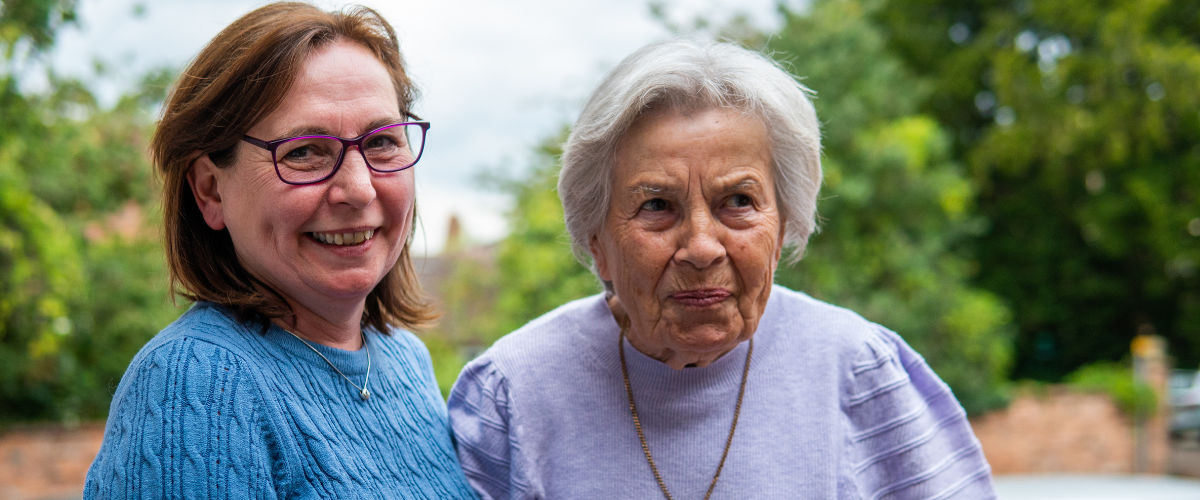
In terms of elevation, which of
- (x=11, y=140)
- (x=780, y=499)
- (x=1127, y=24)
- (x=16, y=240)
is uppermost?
(x=1127, y=24)

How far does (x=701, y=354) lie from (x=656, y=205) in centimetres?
33

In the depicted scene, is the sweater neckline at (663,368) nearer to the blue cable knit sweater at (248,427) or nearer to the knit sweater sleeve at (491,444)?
the knit sweater sleeve at (491,444)

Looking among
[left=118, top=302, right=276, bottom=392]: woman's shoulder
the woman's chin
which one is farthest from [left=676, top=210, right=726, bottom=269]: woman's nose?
[left=118, top=302, right=276, bottom=392]: woman's shoulder

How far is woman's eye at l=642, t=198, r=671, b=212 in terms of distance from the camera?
6.01 ft

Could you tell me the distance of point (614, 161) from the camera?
6.14 ft

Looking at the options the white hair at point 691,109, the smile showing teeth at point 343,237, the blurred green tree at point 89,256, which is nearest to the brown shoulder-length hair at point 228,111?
the smile showing teeth at point 343,237

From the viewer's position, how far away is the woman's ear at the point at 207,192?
1597 millimetres

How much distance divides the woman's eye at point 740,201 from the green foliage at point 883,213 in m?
9.02

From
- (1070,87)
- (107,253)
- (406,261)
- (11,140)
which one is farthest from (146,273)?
(1070,87)

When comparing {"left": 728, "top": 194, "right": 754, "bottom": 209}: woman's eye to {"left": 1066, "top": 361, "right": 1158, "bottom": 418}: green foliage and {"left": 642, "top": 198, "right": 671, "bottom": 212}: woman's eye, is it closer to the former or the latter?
{"left": 642, "top": 198, "right": 671, "bottom": 212}: woman's eye

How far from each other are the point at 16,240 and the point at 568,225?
529cm

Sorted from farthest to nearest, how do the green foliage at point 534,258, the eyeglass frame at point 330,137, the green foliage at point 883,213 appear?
the green foliage at point 883,213
the green foliage at point 534,258
the eyeglass frame at point 330,137

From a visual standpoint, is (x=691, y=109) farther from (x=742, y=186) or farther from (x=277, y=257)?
(x=277, y=257)

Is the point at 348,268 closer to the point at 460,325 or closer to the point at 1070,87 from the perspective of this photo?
the point at 460,325
